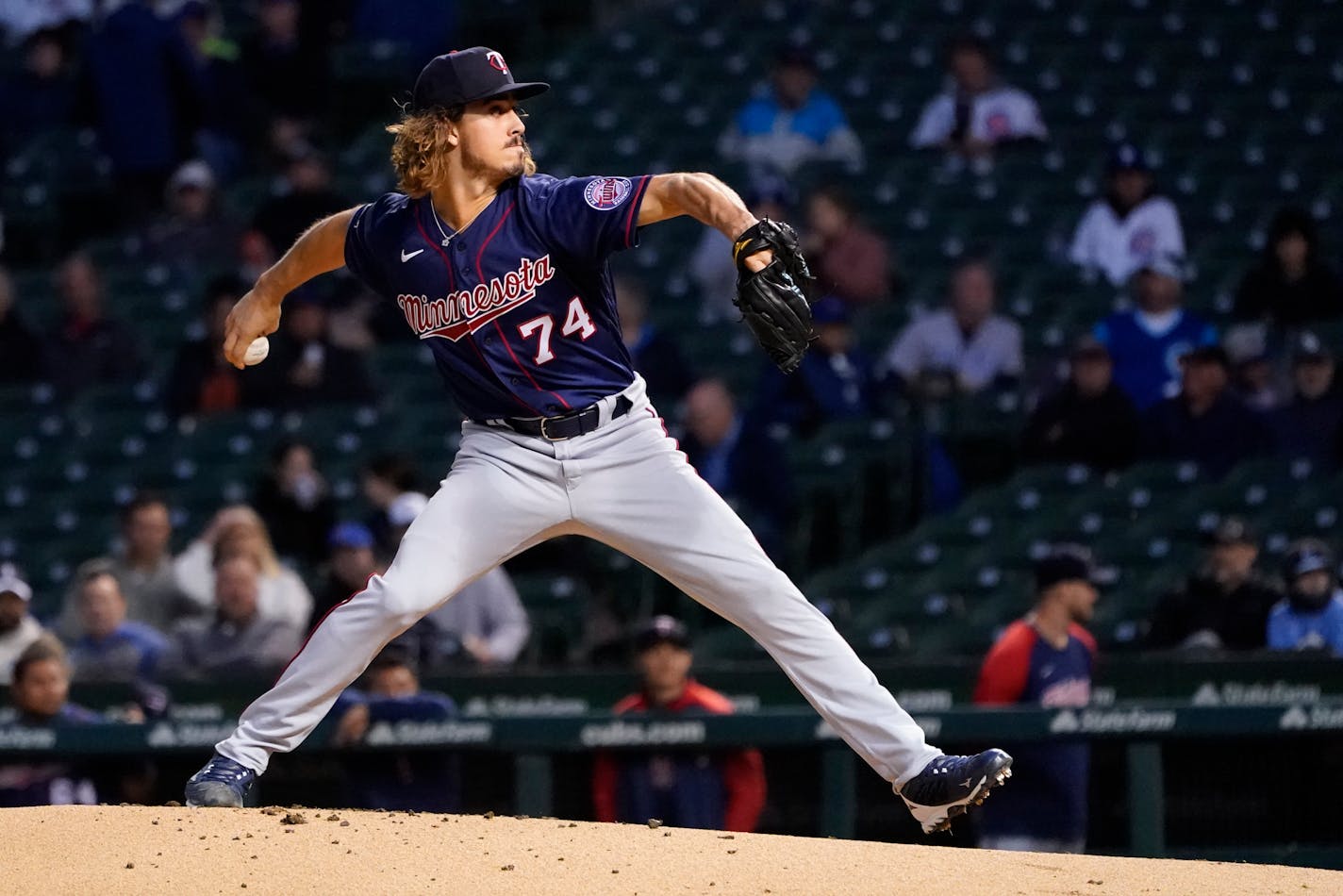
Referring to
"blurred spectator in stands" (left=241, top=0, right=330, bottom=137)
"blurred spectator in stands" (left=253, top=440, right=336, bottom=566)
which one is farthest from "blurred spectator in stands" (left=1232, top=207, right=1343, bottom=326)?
"blurred spectator in stands" (left=241, top=0, right=330, bottom=137)

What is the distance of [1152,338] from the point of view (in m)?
9.50

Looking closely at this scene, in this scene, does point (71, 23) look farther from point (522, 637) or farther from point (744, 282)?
point (744, 282)

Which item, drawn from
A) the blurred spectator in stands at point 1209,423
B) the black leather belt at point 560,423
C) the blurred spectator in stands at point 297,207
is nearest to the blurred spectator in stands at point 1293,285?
the blurred spectator in stands at point 1209,423

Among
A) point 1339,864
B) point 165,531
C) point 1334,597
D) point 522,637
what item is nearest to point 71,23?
point 165,531

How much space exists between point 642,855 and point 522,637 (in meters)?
3.65

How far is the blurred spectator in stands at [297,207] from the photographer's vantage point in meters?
11.4

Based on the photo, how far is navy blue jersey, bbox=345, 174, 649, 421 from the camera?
4617mm

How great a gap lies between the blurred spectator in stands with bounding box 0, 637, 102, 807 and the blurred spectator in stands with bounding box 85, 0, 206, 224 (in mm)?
6261

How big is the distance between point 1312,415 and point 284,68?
6964mm

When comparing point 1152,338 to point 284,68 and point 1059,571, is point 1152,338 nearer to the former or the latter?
point 1059,571

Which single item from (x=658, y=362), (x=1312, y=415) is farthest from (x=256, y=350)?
(x=1312, y=415)

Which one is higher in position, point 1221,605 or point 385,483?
point 385,483

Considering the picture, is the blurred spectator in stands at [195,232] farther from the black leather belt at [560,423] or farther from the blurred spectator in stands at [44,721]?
the black leather belt at [560,423]

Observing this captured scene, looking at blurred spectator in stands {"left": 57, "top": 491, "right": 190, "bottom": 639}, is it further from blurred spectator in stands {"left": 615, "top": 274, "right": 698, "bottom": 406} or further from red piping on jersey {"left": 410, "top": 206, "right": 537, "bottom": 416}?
red piping on jersey {"left": 410, "top": 206, "right": 537, "bottom": 416}
